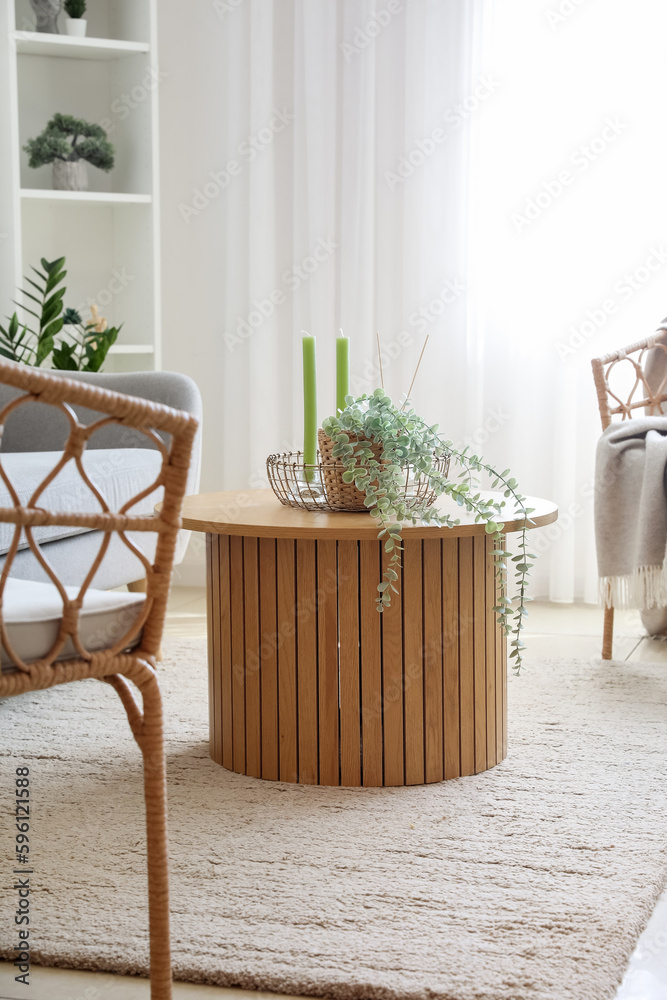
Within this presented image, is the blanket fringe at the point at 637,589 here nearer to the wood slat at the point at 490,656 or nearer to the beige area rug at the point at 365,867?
the beige area rug at the point at 365,867

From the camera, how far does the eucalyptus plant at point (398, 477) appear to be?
1696 millimetres

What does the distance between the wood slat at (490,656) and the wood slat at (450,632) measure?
0.25 ft

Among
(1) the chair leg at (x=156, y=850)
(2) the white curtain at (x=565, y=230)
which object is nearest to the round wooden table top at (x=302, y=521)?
(1) the chair leg at (x=156, y=850)

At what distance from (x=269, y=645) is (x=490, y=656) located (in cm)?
40

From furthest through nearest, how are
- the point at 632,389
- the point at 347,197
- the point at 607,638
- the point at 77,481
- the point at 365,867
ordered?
the point at 347,197 → the point at 632,389 → the point at 607,638 → the point at 77,481 → the point at 365,867

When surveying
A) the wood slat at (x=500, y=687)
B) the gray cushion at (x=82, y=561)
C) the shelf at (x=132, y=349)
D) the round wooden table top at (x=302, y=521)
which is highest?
the shelf at (x=132, y=349)

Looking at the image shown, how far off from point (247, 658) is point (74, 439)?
887 millimetres

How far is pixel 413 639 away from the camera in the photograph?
1.78 metres

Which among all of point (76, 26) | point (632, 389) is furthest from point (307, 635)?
point (76, 26)

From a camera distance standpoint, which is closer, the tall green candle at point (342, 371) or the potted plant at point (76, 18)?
the tall green candle at point (342, 371)

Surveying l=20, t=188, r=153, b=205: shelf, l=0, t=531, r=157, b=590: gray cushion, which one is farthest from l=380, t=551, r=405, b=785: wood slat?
l=20, t=188, r=153, b=205: shelf

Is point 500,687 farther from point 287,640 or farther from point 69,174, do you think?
point 69,174

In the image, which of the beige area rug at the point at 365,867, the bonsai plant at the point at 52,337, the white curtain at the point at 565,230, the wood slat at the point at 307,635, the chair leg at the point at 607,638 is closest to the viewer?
the beige area rug at the point at 365,867

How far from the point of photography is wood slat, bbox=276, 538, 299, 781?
1.79 m
